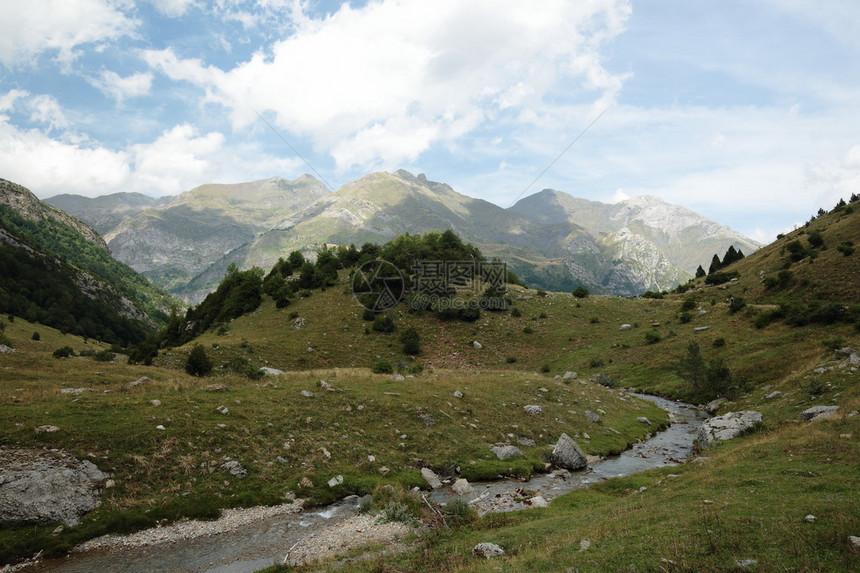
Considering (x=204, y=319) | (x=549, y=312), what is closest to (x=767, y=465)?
(x=549, y=312)

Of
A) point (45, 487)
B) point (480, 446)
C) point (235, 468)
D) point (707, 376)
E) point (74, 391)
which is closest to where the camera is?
point (45, 487)

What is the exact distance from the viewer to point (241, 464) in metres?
17.8

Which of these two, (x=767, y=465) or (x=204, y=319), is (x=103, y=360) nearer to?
(x=204, y=319)

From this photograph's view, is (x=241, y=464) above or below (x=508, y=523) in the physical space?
above

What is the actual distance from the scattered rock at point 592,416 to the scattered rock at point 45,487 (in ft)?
94.5

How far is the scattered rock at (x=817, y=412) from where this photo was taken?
21.2m

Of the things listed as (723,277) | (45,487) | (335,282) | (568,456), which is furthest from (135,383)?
(723,277)

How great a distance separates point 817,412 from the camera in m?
22.2

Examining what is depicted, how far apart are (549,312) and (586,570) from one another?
62387 millimetres

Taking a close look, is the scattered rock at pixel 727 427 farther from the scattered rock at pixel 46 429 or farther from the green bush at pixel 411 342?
the green bush at pixel 411 342

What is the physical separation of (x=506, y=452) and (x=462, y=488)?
181 inches

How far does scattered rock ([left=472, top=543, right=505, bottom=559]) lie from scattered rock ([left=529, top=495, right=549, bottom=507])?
6005mm

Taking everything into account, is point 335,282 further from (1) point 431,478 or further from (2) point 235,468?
(1) point 431,478

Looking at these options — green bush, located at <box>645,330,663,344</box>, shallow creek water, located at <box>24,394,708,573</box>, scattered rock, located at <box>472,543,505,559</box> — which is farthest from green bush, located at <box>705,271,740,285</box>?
scattered rock, located at <box>472,543,505,559</box>
